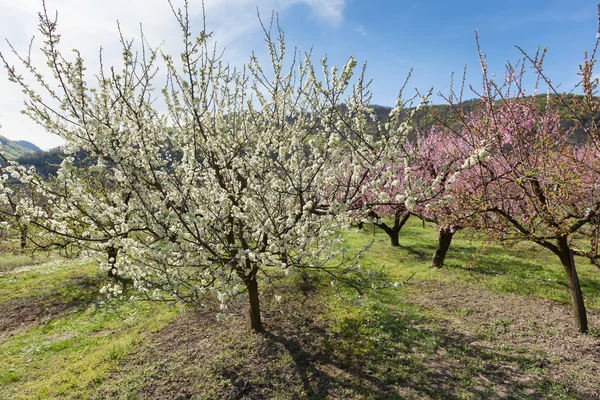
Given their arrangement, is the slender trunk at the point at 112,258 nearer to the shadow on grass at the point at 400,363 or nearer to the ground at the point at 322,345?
the ground at the point at 322,345

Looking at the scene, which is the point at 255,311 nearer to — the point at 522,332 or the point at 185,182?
the point at 185,182

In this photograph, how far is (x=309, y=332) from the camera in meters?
9.55

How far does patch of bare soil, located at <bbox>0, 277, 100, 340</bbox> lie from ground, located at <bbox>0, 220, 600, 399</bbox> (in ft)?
0.21

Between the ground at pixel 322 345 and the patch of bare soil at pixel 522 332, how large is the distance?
0.04 meters

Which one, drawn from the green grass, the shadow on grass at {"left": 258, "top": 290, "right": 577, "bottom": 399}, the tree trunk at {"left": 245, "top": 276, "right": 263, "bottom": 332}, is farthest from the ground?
the tree trunk at {"left": 245, "top": 276, "right": 263, "bottom": 332}

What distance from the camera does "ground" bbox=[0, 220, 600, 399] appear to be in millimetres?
7215

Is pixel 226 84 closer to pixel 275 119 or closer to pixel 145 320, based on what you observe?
pixel 275 119

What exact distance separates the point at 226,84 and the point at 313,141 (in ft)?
11.1

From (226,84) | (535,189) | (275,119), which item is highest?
(226,84)

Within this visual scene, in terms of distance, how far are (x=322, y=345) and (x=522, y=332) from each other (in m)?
5.96

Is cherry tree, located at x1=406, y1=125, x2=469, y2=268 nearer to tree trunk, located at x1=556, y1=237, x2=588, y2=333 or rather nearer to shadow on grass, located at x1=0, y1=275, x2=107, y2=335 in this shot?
tree trunk, located at x1=556, y1=237, x2=588, y2=333

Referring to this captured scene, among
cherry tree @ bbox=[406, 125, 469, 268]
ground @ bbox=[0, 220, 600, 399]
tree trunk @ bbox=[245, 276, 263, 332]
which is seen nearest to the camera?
cherry tree @ bbox=[406, 125, 469, 268]

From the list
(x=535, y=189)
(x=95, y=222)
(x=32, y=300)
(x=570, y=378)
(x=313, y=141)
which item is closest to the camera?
(x=95, y=222)

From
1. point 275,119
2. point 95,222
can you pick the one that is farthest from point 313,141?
point 95,222
